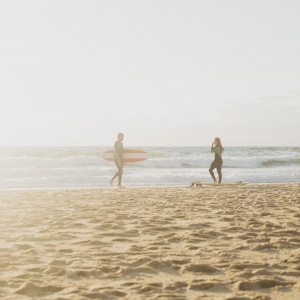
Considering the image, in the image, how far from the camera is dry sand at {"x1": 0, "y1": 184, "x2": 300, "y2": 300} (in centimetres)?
330

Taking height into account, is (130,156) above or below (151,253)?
above

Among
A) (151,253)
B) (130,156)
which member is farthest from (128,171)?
(151,253)

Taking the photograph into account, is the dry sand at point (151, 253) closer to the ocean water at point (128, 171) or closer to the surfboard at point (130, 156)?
the ocean water at point (128, 171)

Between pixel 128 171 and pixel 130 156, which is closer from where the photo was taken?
pixel 128 171

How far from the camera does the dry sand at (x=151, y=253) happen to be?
10.8 ft

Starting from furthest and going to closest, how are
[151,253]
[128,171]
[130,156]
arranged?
[130,156]
[128,171]
[151,253]

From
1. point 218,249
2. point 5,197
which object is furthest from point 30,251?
point 5,197

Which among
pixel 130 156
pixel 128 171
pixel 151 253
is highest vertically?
pixel 130 156

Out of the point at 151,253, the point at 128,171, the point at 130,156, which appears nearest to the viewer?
the point at 151,253

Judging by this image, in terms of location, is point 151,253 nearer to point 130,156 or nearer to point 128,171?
point 128,171

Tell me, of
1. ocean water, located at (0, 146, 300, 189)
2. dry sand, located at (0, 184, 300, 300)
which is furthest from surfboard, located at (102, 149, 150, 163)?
dry sand, located at (0, 184, 300, 300)

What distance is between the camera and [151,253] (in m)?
4.43

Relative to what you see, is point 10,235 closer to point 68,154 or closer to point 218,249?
point 218,249

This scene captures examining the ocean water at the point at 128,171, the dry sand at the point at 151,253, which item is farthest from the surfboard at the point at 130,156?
the dry sand at the point at 151,253
